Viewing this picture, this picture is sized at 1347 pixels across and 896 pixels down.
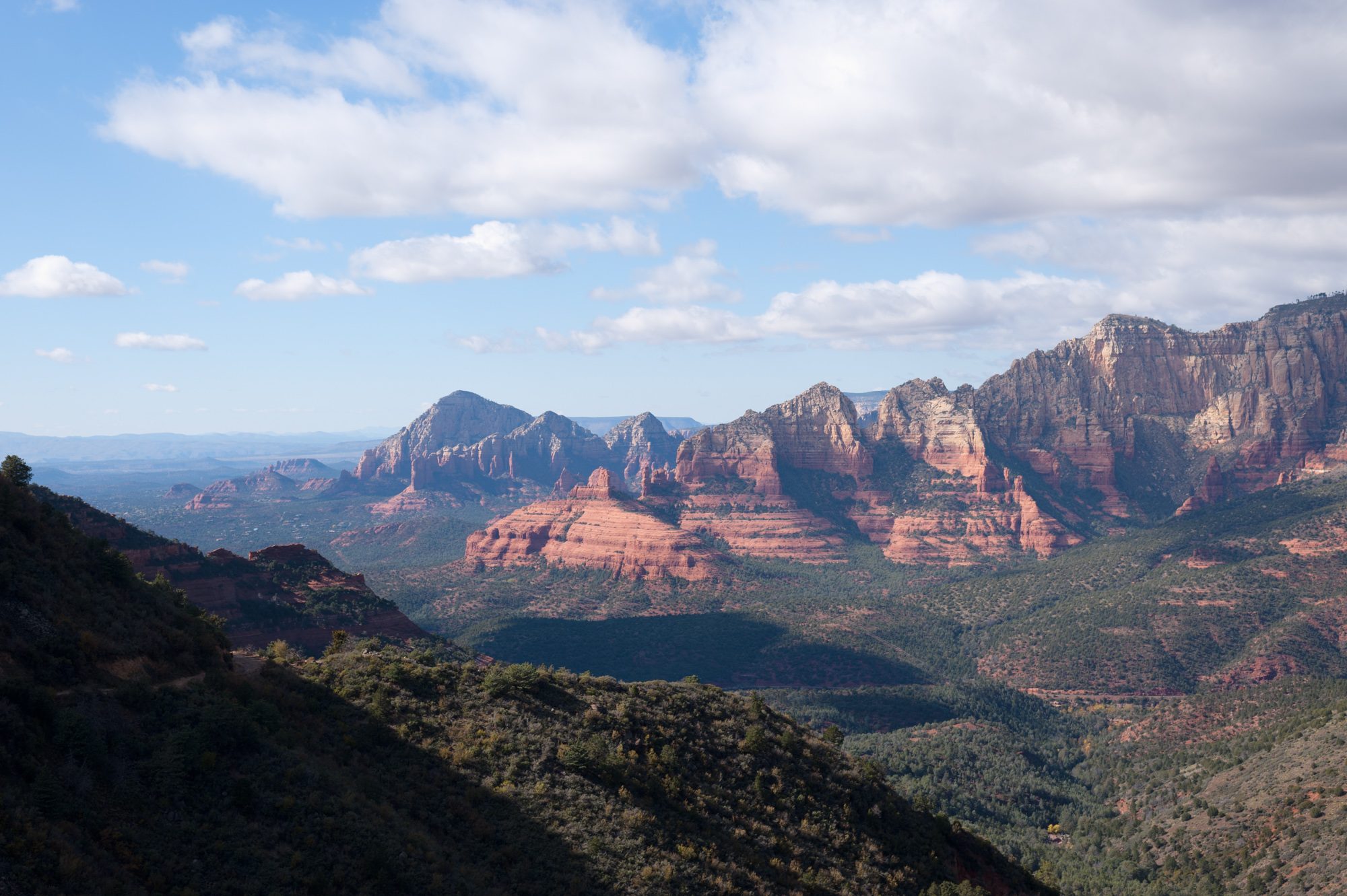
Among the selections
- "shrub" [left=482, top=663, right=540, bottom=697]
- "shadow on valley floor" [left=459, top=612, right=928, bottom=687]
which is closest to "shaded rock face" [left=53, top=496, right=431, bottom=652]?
"shrub" [left=482, top=663, right=540, bottom=697]

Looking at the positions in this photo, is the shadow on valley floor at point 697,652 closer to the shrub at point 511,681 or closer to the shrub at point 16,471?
the shrub at point 511,681

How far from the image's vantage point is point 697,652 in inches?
6476

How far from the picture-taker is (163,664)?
37500 mm

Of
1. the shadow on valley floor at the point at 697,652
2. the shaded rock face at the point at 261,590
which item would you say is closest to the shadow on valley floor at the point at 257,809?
the shaded rock face at the point at 261,590

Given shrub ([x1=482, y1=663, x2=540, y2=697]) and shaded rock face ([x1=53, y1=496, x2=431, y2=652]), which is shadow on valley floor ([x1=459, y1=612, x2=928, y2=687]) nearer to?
shaded rock face ([x1=53, y1=496, x2=431, y2=652])

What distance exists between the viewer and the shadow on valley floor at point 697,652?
153 meters

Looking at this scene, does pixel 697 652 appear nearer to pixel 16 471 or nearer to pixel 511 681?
pixel 511 681

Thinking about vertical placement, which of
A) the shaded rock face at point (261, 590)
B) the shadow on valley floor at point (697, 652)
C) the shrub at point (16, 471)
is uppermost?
the shrub at point (16, 471)

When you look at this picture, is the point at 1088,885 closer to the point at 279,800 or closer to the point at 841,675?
the point at 279,800

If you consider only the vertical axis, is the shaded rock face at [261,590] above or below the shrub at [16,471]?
below

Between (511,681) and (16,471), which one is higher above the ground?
(16,471)

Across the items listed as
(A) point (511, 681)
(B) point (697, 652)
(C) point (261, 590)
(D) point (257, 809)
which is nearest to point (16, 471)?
(D) point (257, 809)

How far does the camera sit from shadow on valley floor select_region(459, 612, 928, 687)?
6038 inches

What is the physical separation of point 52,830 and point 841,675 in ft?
462
